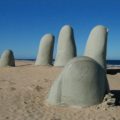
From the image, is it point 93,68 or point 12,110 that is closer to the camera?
point 12,110

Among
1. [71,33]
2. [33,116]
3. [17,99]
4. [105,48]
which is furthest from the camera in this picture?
[71,33]

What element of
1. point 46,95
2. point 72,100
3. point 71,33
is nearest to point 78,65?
point 72,100

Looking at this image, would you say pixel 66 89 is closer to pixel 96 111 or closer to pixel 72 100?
pixel 72 100

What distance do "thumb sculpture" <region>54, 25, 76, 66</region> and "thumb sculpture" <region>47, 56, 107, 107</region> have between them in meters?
8.21

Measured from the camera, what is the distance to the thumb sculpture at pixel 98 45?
49.8 ft

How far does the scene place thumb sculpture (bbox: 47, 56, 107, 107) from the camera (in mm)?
9414

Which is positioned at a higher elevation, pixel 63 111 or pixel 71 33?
pixel 71 33

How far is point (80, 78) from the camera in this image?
944 cm

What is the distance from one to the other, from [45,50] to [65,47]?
2.10m

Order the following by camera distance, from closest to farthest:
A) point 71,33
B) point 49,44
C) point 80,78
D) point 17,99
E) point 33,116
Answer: point 33,116, point 80,78, point 17,99, point 71,33, point 49,44

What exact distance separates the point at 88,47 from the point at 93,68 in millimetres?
5969

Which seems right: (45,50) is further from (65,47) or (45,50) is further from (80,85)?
(80,85)

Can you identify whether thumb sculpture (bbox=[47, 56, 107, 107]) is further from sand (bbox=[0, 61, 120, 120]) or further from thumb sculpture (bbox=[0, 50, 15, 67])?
thumb sculpture (bbox=[0, 50, 15, 67])

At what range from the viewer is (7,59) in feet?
68.7
